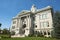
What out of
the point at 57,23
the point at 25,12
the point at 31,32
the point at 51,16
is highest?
the point at 25,12

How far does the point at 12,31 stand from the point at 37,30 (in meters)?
22.7

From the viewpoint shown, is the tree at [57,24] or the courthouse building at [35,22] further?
the courthouse building at [35,22]

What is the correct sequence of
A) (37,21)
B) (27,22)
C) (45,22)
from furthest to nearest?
(27,22), (37,21), (45,22)

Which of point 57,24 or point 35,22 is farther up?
point 35,22

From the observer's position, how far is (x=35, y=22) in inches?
2103

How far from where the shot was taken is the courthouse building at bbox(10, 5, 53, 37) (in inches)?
1862

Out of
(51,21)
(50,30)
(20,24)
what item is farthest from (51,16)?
(20,24)

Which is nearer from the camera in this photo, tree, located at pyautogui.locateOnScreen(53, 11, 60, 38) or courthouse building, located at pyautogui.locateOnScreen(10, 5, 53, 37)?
tree, located at pyautogui.locateOnScreen(53, 11, 60, 38)

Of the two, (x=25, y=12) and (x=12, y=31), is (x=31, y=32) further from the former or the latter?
(x=12, y=31)

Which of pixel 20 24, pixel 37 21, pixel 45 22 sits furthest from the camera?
pixel 20 24

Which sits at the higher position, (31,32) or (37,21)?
(37,21)

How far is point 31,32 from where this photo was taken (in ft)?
175

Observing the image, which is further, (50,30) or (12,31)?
(12,31)

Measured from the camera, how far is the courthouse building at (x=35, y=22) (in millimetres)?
47300
